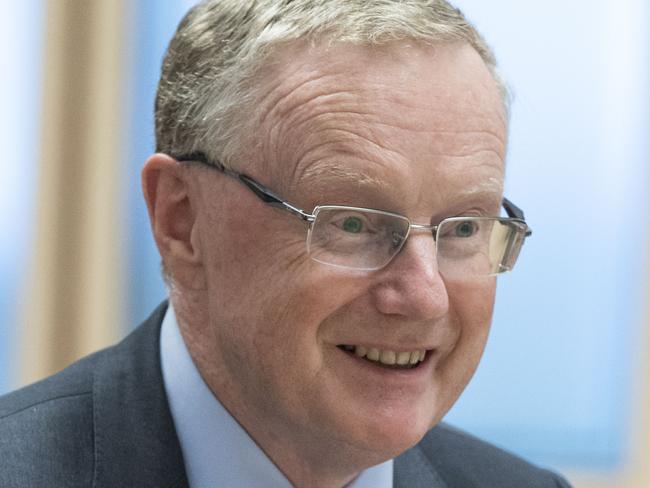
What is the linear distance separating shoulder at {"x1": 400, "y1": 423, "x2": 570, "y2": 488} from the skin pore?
1.21 ft

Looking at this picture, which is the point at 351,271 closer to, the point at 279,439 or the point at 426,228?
the point at 426,228

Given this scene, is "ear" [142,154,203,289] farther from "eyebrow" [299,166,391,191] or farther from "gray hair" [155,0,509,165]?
"eyebrow" [299,166,391,191]

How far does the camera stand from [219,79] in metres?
1.69

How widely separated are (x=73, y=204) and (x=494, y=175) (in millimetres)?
2372

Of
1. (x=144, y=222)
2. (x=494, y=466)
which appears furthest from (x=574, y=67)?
(x=494, y=466)

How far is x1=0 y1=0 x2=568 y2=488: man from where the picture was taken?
1574mm

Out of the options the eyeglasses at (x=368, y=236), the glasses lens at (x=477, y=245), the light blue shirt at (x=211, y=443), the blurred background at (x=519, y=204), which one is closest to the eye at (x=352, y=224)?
the eyeglasses at (x=368, y=236)

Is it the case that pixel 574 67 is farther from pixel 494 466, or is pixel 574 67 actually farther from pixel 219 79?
pixel 219 79

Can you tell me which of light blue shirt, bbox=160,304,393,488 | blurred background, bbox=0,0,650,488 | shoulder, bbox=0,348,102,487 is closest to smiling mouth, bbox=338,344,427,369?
light blue shirt, bbox=160,304,393,488

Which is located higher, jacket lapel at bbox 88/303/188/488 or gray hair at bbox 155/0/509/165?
gray hair at bbox 155/0/509/165

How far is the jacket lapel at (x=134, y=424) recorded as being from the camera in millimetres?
1664

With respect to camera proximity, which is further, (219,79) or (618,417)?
(618,417)

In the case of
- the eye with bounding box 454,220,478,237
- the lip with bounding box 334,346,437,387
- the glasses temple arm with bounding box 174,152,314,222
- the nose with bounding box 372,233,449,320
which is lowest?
the lip with bounding box 334,346,437,387

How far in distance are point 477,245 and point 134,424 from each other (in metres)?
0.66
